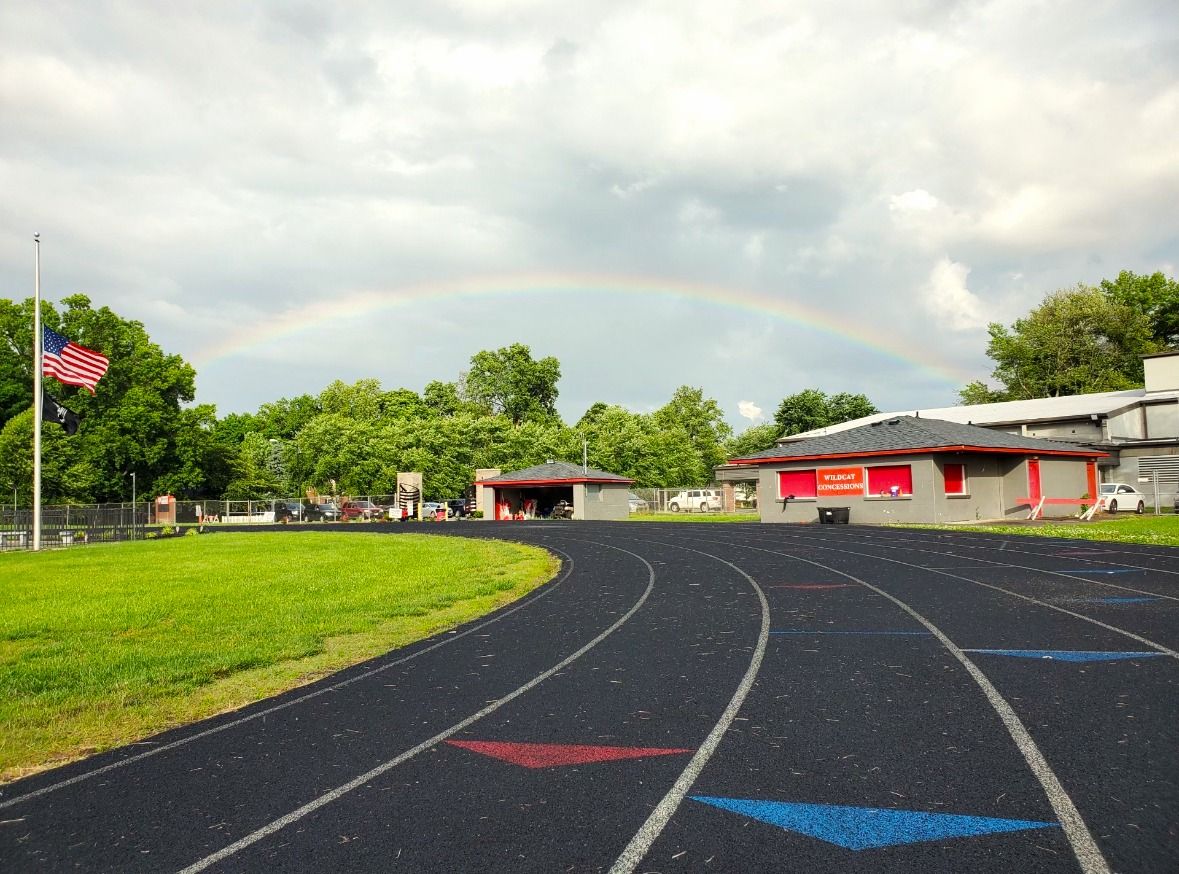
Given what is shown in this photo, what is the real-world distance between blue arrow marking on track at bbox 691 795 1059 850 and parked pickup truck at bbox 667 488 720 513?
59.1 meters

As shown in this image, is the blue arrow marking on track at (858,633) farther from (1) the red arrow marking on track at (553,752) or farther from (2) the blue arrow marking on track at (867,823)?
(2) the blue arrow marking on track at (867,823)

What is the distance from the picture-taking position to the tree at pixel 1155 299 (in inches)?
3051

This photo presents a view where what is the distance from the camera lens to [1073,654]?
892 centimetres

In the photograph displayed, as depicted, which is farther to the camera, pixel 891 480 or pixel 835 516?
pixel 835 516

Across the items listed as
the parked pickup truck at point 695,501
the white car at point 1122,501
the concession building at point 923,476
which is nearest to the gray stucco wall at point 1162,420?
the concession building at point 923,476

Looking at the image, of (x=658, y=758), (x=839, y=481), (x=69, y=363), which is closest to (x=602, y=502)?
(x=839, y=481)

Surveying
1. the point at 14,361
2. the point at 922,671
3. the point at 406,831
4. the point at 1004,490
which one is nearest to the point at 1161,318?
the point at 1004,490

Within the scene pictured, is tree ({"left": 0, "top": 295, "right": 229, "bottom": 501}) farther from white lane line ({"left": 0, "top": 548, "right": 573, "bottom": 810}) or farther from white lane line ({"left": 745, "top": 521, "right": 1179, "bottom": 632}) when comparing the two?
white lane line ({"left": 0, "top": 548, "right": 573, "bottom": 810})

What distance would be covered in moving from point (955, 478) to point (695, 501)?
1104 inches

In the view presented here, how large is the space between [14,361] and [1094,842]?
81536mm

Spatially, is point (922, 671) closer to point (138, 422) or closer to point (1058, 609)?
point (1058, 609)

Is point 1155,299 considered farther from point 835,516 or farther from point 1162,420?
point 835,516

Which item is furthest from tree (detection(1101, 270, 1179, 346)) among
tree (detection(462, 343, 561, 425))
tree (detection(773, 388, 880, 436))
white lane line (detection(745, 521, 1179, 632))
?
white lane line (detection(745, 521, 1179, 632))

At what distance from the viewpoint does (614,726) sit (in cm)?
660
